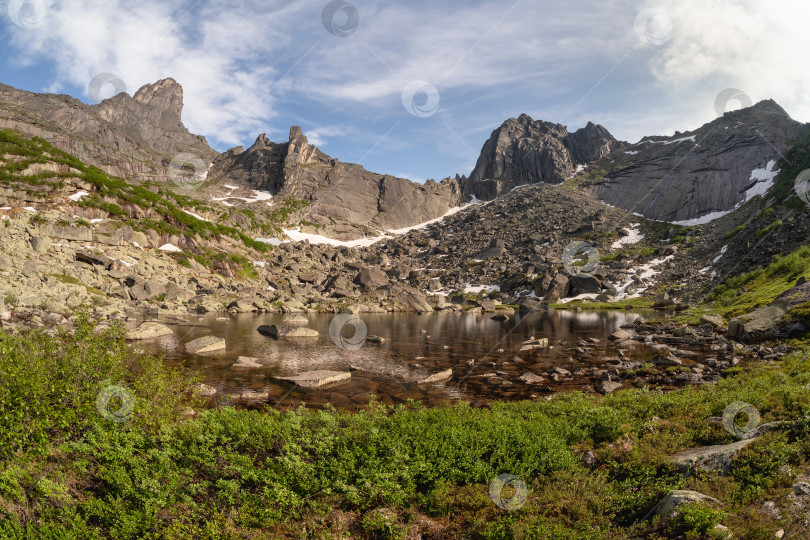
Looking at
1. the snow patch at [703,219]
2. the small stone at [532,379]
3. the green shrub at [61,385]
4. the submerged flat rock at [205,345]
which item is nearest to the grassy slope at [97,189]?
the submerged flat rock at [205,345]

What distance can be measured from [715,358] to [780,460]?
27127 mm

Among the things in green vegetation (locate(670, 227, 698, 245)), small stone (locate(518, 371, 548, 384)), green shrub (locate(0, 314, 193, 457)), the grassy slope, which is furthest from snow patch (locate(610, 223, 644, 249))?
green shrub (locate(0, 314, 193, 457))

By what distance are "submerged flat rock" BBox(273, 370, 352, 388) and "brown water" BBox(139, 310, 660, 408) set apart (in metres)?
0.57

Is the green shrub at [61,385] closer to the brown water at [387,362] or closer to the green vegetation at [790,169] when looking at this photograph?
the brown water at [387,362]

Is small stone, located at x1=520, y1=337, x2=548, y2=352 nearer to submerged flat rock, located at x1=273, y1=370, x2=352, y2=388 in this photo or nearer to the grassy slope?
submerged flat rock, located at x1=273, y1=370, x2=352, y2=388

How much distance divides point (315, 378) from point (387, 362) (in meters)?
9.74

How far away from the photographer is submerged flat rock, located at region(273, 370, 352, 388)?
23734mm

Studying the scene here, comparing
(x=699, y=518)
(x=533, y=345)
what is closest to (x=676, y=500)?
(x=699, y=518)

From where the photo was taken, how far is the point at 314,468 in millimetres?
8930

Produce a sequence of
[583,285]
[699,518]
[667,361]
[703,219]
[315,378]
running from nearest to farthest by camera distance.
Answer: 1. [699,518]
2. [315,378]
3. [667,361]
4. [583,285]
5. [703,219]

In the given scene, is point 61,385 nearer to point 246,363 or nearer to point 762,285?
point 246,363

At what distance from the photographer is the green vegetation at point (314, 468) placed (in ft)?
23.5

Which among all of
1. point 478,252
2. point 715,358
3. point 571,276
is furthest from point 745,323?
point 478,252

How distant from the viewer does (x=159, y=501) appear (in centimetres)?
745
